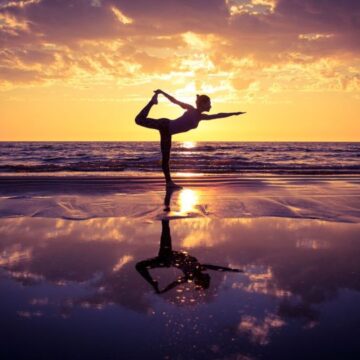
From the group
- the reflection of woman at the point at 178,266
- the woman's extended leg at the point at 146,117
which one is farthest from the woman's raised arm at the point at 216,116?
the reflection of woman at the point at 178,266

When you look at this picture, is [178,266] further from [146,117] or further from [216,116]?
[146,117]

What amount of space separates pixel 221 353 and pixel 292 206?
212 inches

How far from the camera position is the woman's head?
9359 millimetres

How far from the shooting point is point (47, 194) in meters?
8.93

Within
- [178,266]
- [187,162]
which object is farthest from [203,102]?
[187,162]

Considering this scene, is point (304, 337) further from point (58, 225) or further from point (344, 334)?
point (58, 225)

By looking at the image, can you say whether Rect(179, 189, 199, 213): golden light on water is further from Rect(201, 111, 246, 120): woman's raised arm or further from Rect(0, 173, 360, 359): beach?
Rect(201, 111, 246, 120): woman's raised arm

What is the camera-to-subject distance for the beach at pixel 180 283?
2.26 metres

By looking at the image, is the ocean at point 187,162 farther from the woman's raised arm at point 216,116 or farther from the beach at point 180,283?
the beach at point 180,283

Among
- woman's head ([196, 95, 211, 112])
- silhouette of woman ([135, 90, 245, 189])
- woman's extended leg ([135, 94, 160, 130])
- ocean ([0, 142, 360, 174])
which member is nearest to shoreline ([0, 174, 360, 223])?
silhouette of woman ([135, 90, 245, 189])

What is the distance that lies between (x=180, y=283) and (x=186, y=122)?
6.84 meters

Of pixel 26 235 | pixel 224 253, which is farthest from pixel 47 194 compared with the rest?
pixel 224 253

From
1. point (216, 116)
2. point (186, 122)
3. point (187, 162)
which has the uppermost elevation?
point (216, 116)

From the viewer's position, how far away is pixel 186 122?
9664mm
